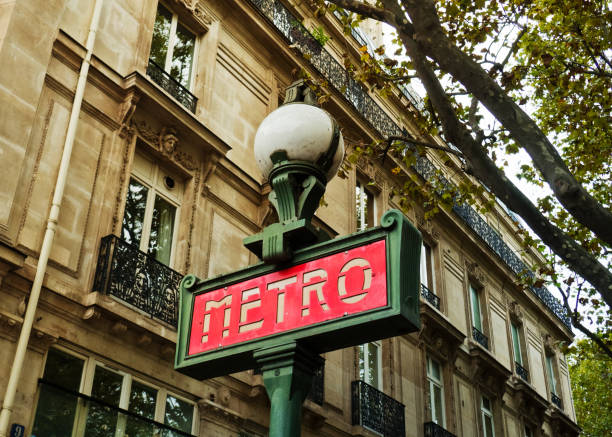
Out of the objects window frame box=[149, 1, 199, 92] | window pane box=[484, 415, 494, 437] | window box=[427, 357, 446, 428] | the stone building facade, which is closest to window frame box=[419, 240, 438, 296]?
the stone building facade

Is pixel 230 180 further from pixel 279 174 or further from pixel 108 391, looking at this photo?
pixel 279 174

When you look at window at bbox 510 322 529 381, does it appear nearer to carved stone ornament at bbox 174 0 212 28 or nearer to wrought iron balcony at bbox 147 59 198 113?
carved stone ornament at bbox 174 0 212 28

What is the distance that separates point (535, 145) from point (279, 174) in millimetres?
4662

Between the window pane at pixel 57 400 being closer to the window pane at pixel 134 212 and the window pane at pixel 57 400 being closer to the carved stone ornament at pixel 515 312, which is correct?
the window pane at pixel 134 212

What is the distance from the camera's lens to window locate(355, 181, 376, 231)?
56.2 ft

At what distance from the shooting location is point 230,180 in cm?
1281

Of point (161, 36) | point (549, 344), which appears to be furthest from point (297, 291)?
point (549, 344)

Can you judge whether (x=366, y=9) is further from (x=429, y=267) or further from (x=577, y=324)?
(x=429, y=267)

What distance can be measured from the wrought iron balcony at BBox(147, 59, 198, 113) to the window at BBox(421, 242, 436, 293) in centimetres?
860

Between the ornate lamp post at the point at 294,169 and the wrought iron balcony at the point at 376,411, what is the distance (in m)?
10.8

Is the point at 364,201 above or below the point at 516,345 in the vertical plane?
above

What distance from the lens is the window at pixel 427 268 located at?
746 inches

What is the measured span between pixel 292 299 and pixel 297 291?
1.6 inches

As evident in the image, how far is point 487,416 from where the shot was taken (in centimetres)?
1972
